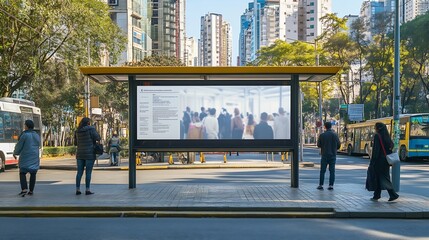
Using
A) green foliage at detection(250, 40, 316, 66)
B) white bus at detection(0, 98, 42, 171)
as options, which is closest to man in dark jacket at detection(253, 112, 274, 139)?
white bus at detection(0, 98, 42, 171)

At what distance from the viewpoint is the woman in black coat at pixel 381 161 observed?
11.1m

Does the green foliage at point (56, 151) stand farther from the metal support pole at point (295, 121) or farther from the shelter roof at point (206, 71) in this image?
the metal support pole at point (295, 121)

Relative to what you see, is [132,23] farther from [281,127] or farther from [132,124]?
[281,127]

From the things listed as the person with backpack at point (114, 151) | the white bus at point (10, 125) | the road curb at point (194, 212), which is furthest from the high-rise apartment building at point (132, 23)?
the road curb at point (194, 212)

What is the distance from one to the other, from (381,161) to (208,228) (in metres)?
4.73

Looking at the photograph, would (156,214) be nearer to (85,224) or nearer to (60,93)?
(85,224)

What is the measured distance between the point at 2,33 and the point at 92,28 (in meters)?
4.92

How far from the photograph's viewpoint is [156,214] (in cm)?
970

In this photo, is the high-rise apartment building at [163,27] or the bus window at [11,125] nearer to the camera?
the bus window at [11,125]

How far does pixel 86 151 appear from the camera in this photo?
11.9 meters

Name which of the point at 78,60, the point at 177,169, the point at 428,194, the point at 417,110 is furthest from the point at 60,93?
the point at 417,110

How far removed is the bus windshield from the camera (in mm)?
29977

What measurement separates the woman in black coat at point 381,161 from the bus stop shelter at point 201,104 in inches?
92.8

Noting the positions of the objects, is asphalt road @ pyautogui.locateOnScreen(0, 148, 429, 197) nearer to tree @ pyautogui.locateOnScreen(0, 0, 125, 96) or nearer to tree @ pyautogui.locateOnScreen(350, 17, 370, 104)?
tree @ pyautogui.locateOnScreen(0, 0, 125, 96)
